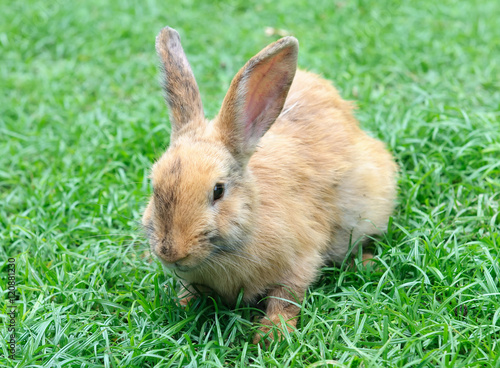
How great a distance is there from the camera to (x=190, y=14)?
790 cm

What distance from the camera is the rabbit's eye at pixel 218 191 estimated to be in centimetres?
331

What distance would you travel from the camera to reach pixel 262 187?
372 centimetres

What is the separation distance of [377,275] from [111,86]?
13.6 feet

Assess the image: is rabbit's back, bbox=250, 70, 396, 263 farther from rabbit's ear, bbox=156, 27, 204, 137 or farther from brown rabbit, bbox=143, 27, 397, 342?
rabbit's ear, bbox=156, 27, 204, 137

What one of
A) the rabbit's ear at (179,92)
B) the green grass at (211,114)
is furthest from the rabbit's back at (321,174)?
the rabbit's ear at (179,92)

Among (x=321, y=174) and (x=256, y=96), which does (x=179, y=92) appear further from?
(x=321, y=174)

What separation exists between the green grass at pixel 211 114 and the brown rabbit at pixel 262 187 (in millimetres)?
213

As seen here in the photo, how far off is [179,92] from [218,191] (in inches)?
32.0

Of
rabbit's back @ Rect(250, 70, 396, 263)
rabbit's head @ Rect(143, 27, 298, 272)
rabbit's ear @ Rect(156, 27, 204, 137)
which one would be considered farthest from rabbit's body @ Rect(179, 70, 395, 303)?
rabbit's ear @ Rect(156, 27, 204, 137)

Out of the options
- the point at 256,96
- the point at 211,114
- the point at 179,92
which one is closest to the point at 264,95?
the point at 256,96

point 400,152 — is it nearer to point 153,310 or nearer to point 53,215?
→ point 153,310

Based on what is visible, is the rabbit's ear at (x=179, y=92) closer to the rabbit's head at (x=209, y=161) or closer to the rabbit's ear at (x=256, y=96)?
the rabbit's head at (x=209, y=161)

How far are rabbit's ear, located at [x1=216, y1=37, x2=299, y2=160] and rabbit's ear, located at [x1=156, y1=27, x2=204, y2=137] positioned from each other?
256 mm

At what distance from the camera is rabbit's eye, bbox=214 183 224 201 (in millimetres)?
3307
